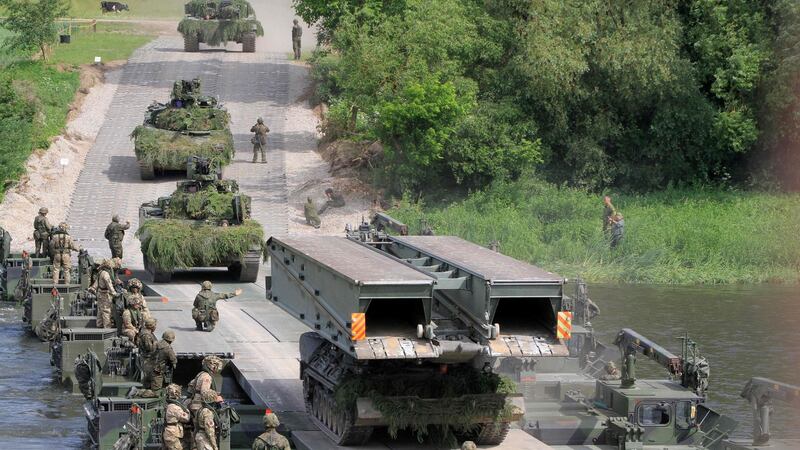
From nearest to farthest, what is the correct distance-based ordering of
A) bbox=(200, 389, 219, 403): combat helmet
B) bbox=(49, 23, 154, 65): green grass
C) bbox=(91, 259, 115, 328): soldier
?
bbox=(200, 389, 219, 403): combat helmet → bbox=(91, 259, 115, 328): soldier → bbox=(49, 23, 154, 65): green grass

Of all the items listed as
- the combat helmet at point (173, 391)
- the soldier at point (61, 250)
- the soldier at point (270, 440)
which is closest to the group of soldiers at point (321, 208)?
the soldier at point (61, 250)

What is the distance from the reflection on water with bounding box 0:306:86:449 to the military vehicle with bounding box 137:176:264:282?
9.86 feet

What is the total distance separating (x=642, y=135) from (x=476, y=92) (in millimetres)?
5269

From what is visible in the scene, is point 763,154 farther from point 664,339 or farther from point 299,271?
point 299,271

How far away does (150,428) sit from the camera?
1855cm

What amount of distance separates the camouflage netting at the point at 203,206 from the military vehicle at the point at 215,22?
1064 inches

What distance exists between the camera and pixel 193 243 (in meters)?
30.1

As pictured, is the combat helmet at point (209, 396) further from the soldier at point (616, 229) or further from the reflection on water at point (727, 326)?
the soldier at point (616, 229)

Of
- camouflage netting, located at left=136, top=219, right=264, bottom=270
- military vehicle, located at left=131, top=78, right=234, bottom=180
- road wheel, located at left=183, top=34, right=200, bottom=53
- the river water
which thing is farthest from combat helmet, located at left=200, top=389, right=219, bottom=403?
road wheel, located at left=183, top=34, right=200, bottom=53

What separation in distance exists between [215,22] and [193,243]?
1164 inches

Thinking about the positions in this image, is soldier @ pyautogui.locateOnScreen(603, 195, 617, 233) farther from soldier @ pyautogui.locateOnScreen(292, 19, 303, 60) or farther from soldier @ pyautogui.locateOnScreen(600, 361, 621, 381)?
soldier @ pyautogui.locateOnScreen(292, 19, 303, 60)

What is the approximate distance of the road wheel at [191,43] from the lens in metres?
58.7

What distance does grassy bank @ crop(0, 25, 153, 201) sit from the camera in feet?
135

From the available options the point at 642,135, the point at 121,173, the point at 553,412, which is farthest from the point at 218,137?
the point at 553,412
